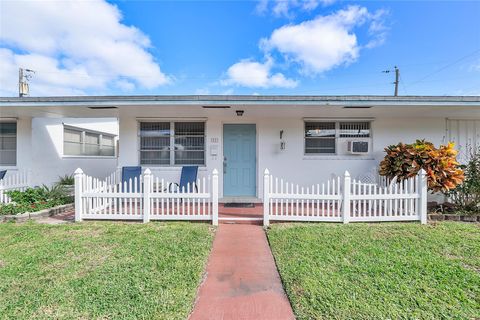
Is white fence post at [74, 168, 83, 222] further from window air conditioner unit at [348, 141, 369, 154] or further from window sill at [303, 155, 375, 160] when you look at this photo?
window air conditioner unit at [348, 141, 369, 154]

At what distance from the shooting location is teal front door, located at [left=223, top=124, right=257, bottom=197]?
7.27 m

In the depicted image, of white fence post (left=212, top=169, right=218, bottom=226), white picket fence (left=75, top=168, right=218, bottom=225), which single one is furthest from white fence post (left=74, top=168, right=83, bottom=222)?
white fence post (left=212, top=169, right=218, bottom=226)

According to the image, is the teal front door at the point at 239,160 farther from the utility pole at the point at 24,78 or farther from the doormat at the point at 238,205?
the utility pole at the point at 24,78

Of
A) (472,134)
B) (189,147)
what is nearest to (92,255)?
(189,147)

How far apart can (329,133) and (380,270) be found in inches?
193

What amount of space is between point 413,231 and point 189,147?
5970 millimetres

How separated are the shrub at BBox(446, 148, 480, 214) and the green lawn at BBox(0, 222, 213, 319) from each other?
6.01 meters

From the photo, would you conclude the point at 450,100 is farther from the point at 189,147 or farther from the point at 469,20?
the point at 189,147

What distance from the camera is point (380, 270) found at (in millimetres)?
3062

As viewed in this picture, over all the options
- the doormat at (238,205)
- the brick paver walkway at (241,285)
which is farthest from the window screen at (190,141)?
the brick paver walkway at (241,285)

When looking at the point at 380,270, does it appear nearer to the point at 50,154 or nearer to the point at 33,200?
the point at 33,200

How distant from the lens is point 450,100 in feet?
18.1

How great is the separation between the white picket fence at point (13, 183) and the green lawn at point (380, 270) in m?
6.95

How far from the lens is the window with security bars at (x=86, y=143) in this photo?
9191 millimetres
